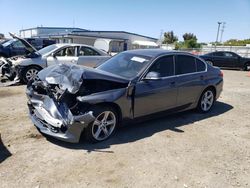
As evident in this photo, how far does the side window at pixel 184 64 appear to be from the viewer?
6.19 metres

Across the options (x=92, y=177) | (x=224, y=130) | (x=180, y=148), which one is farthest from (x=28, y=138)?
(x=224, y=130)

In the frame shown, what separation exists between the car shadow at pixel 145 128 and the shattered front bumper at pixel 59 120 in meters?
0.28

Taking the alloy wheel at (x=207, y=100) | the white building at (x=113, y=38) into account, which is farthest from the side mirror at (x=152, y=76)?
the white building at (x=113, y=38)

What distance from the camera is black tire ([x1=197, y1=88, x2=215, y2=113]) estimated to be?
697 cm

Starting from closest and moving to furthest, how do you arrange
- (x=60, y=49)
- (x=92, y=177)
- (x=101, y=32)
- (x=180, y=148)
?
(x=92, y=177)
(x=180, y=148)
(x=60, y=49)
(x=101, y=32)

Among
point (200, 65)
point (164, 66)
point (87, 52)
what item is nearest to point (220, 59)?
point (87, 52)

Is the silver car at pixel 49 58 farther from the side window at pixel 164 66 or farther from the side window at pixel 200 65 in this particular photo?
the side window at pixel 164 66

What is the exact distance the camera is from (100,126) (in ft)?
15.9

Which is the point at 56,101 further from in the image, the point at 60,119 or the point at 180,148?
the point at 180,148

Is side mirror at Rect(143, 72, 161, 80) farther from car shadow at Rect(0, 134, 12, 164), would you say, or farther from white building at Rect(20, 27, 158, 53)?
white building at Rect(20, 27, 158, 53)

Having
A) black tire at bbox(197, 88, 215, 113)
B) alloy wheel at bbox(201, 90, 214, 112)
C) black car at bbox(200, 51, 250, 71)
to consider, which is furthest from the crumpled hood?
black car at bbox(200, 51, 250, 71)

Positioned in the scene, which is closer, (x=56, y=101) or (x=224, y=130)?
(x=56, y=101)

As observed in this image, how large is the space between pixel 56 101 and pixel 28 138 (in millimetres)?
919

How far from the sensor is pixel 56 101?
4.66 m
